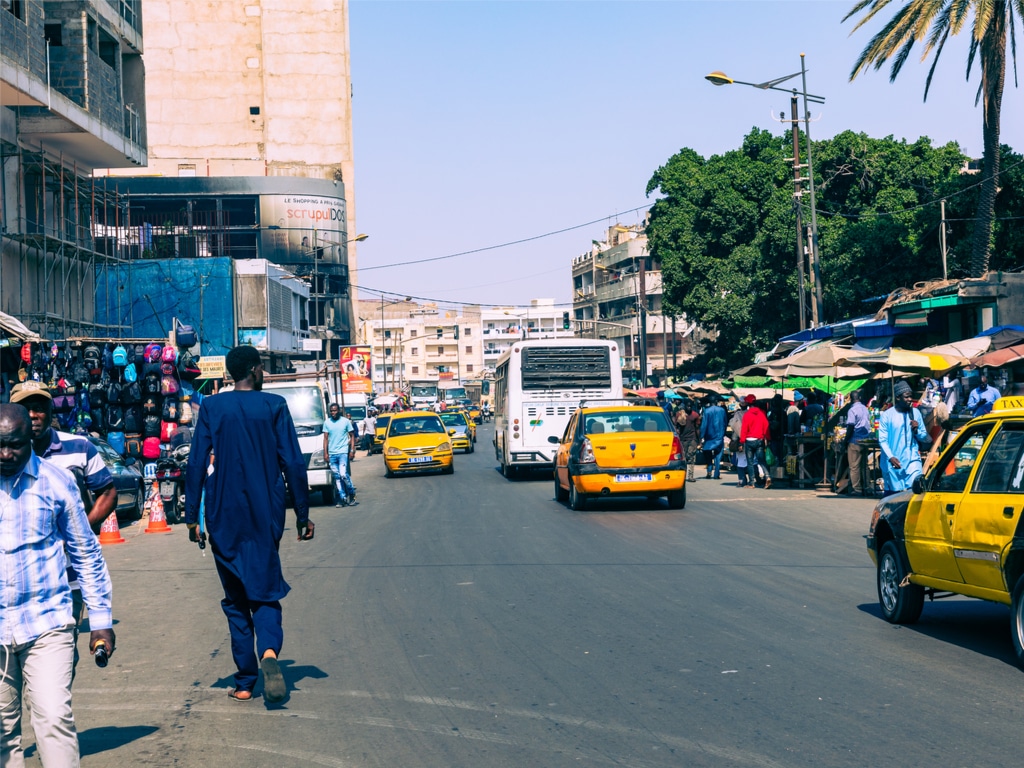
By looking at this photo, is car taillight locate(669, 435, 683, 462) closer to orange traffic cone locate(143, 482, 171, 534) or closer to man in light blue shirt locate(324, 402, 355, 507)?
man in light blue shirt locate(324, 402, 355, 507)

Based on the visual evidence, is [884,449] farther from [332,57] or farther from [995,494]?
[332,57]

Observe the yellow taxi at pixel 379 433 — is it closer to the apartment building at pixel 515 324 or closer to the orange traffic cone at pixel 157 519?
the orange traffic cone at pixel 157 519

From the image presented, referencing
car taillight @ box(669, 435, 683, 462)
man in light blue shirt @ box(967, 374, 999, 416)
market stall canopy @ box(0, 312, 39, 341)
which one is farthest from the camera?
car taillight @ box(669, 435, 683, 462)

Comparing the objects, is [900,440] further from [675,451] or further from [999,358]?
[999,358]

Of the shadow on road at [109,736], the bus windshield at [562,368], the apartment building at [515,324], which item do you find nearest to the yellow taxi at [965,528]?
the shadow on road at [109,736]

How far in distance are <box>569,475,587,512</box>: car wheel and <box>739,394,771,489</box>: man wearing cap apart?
5926 mm

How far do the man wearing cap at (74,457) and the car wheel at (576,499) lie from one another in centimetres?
1310

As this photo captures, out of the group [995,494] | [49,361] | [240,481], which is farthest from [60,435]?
[49,361]

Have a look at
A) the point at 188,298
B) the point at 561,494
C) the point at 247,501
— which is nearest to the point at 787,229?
the point at 561,494

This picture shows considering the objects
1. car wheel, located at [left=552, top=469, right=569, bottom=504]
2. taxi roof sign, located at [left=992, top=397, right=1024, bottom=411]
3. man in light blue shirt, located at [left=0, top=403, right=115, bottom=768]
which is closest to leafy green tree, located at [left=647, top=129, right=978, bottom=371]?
car wheel, located at [left=552, top=469, right=569, bottom=504]

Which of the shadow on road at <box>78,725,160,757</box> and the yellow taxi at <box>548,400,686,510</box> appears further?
the yellow taxi at <box>548,400,686,510</box>

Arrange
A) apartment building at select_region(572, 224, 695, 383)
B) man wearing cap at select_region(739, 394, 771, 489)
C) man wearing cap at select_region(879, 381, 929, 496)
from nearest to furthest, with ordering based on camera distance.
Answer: man wearing cap at select_region(879, 381, 929, 496) < man wearing cap at select_region(739, 394, 771, 489) < apartment building at select_region(572, 224, 695, 383)

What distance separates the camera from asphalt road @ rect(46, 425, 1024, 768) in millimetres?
5750

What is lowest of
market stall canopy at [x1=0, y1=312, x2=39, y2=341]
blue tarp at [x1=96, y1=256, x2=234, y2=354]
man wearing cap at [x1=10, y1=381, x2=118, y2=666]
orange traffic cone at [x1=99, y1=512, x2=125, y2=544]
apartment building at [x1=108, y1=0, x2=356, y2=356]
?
orange traffic cone at [x1=99, y1=512, x2=125, y2=544]
